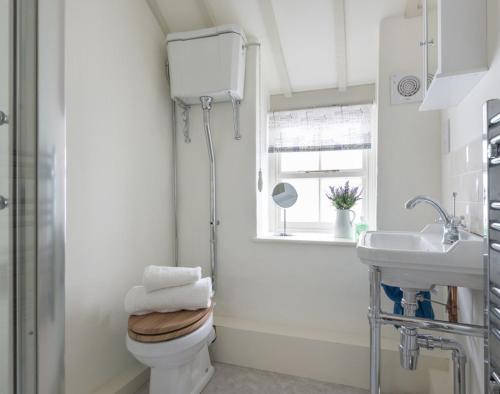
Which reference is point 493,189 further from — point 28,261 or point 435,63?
point 28,261

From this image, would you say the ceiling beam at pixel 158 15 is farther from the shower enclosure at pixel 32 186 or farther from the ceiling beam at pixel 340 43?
the shower enclosure at pixel 32 186

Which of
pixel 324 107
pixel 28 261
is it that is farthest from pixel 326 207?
pixel 28 261

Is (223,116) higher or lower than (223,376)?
higher

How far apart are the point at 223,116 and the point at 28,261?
1499 mm

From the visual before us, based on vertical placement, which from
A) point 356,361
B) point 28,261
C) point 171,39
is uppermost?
point 171,39

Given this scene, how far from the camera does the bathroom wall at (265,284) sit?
1.56 meters

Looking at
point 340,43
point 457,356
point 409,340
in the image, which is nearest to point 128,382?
point 409,340

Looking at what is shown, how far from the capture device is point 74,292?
128 cm

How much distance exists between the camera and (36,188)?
2.24 ft

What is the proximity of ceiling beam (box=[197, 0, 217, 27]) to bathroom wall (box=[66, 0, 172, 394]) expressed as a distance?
1.10 ft

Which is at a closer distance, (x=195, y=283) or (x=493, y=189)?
(x=493, y=189)

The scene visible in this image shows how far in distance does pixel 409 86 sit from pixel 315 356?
64.6 inches

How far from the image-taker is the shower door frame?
26.5 inches

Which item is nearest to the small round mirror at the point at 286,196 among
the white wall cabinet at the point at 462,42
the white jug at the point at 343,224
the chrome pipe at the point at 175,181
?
the white jug at the point at 343,224
